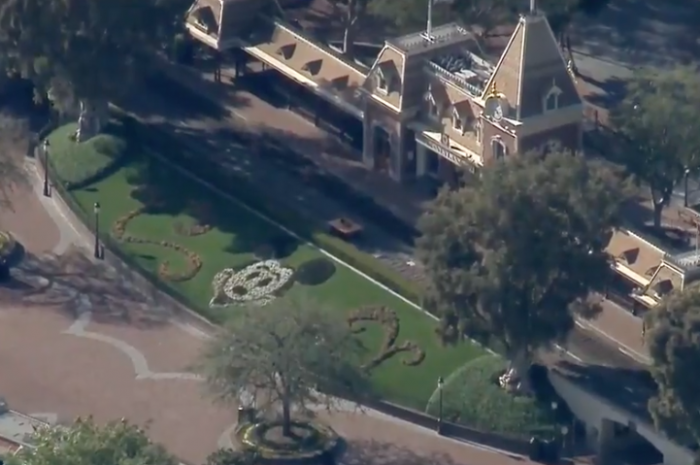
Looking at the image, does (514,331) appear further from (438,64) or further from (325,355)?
(438,64)

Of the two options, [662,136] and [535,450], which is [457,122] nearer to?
[662,136]

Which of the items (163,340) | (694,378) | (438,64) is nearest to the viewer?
(694,378)

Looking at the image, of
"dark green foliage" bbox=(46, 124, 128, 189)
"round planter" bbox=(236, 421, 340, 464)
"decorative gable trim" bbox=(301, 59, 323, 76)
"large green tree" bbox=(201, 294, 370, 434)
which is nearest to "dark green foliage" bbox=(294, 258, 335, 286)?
"round planter" bbox=(236, 421, 340, 464)

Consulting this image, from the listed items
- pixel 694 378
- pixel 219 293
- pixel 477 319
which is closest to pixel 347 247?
pixel 219 293

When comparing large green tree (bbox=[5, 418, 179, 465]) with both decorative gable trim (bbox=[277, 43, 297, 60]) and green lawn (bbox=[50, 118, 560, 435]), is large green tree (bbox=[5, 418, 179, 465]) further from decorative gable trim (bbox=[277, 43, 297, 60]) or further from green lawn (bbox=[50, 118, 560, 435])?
decorative gable trim (bbox=[277, 43, 297, 60])

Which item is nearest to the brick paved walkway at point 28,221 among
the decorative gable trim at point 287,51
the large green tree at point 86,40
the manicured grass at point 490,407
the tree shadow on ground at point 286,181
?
the large green tree at point 86,40

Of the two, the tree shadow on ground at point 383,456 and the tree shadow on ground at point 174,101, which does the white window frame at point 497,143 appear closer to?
the tree shadow on ground at point 383,456
